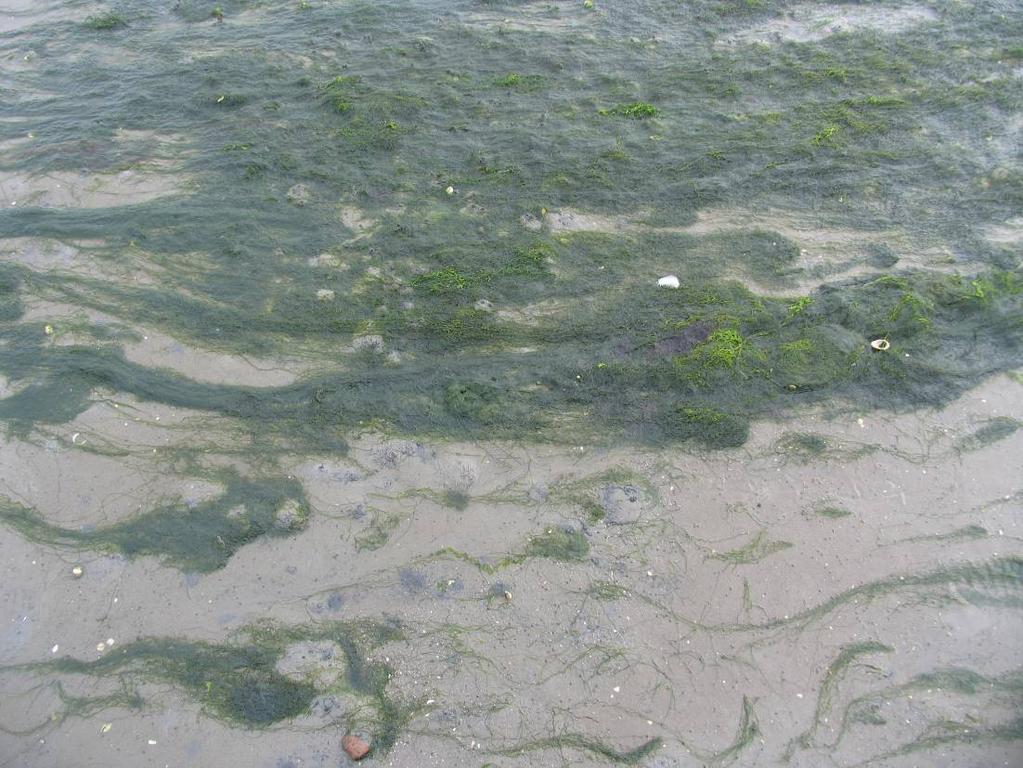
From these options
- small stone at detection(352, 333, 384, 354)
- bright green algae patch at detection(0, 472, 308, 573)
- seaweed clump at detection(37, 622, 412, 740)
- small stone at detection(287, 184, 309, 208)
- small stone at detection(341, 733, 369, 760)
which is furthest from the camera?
small stone at detection(287, 184, 309, 208)

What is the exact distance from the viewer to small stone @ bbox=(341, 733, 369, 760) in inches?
121

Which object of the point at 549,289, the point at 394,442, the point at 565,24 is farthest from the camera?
the point at 565,24

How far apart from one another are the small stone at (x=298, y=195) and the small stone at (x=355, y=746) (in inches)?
169

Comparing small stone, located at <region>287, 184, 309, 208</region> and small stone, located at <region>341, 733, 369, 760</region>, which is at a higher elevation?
small stone, located at <region>287, 184, 309, 208</region>

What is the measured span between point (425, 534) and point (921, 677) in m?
2.78

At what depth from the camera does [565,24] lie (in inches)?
301

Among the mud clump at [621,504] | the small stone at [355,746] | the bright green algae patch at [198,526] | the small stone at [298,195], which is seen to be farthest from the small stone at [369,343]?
the small stone at [355,746]

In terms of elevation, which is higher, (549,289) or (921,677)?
(549,289)

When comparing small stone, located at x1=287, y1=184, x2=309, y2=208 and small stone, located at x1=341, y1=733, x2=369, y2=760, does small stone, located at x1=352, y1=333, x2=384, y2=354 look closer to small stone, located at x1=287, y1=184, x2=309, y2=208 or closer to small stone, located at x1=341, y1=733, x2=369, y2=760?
small stone, located at x1=287, y1=184, x2=309, y2=208

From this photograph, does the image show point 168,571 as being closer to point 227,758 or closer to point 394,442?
point 227,758

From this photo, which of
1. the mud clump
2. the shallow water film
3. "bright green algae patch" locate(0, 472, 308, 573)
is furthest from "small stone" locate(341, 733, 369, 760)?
the mud clump

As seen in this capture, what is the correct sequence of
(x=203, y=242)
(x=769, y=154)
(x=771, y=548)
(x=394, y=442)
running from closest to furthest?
1. (x=771, y=548)
2. (x=394, y=442)
3. (x=203, y=242)
4. (x=769, y=154)

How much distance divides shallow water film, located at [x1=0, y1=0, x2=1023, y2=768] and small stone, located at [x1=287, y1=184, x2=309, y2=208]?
44 millimetres

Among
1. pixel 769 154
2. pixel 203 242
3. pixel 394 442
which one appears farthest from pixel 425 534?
pixel 769 154
